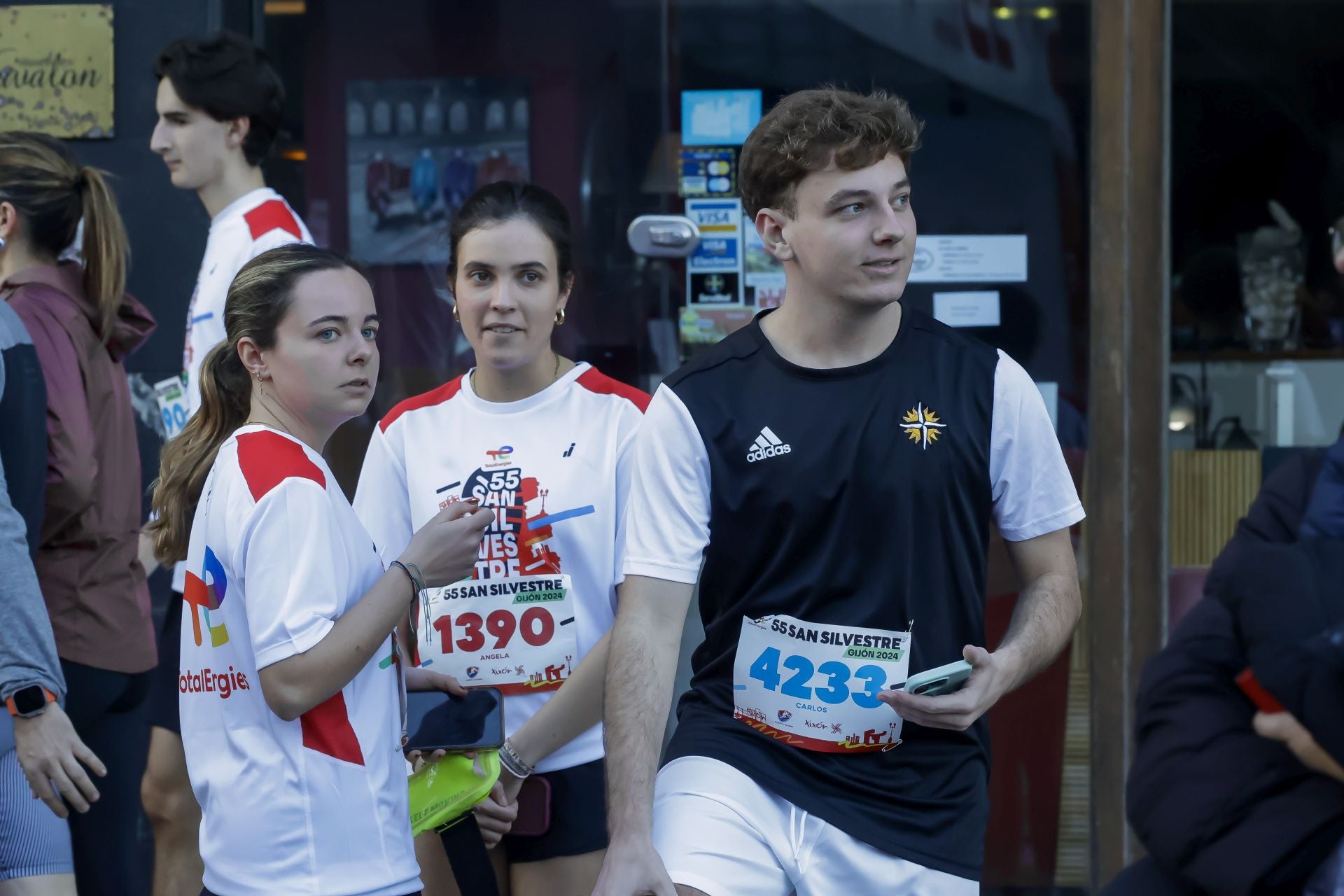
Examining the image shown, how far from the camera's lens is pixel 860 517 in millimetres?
2545

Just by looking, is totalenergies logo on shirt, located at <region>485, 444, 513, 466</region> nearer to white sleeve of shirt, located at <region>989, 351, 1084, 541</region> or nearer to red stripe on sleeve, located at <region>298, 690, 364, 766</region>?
red stripe on sleeve, located at <region>298, 690, 364, 766</region>

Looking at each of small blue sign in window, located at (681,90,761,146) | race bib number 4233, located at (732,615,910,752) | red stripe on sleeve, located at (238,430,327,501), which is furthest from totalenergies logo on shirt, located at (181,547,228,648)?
small blue sign in window, located at (681,90,761,146)

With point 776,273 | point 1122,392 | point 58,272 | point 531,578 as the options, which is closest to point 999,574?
point 1122,392

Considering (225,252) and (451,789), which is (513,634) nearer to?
(451,789)

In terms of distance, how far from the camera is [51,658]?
114 inches

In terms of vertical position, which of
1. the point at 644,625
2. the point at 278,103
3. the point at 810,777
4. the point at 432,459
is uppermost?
the point at 278,103

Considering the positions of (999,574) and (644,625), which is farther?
(999,574)

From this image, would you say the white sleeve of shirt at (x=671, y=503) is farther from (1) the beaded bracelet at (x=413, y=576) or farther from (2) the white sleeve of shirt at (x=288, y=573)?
(2) the white sleeve of shirt at (x=288, y=573)

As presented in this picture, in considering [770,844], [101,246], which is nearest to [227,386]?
[101,246]

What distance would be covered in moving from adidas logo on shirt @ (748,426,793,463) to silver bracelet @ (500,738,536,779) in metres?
0.78

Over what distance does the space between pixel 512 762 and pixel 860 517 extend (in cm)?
86

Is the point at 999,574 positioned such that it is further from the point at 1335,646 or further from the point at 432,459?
the point at 1335,646

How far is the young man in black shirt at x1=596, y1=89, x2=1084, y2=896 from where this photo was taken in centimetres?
251

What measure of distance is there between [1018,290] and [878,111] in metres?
2.10
